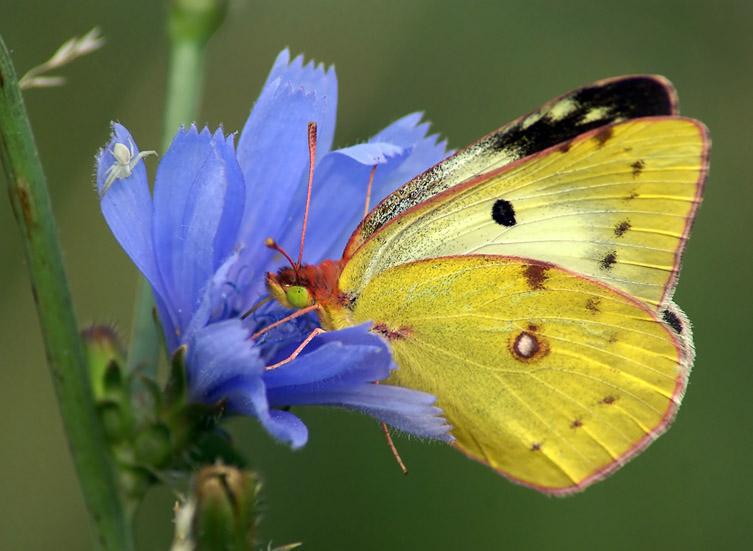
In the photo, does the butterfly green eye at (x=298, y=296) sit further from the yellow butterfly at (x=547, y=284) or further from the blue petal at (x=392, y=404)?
the blue petal at (x=392, y=404)

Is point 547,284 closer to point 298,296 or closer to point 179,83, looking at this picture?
point 298,296

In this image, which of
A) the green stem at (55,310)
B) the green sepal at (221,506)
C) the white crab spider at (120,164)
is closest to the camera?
the green sepal at (221,506)

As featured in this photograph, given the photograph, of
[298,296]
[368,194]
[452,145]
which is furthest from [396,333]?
[452,145]

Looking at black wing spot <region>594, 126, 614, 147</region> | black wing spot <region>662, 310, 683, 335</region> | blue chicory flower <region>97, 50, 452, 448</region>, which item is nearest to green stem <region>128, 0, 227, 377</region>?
blue chicory flower <region>97, 50, 452, 448</region>

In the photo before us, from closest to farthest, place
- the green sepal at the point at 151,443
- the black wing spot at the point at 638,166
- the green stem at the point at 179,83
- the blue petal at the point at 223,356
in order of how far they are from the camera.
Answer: the blue petal at the point at 223,356 < the green sepal at the point at 151,443 < the green stem at the point at 179,83 < the black wing spot at the point at 638,166

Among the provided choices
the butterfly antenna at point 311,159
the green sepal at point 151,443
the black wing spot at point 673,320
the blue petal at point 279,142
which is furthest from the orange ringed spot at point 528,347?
the green sepal at point 151,443

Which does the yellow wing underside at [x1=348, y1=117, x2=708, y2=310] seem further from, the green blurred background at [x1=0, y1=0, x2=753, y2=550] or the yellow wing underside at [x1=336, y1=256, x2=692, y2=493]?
the green blurred background at [x1=0, y1=0, x2=753, y2=550]

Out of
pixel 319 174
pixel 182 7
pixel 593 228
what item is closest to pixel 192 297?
pixel 319 174

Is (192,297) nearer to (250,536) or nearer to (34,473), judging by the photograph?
(250,536)
